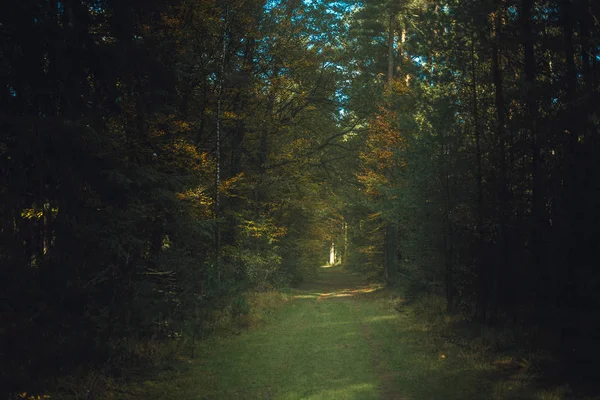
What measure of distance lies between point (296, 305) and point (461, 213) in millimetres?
9175

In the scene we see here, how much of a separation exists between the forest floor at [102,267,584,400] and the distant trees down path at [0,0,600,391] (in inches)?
49.9

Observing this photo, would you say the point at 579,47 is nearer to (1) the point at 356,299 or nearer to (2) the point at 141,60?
(2) the point at 141,60

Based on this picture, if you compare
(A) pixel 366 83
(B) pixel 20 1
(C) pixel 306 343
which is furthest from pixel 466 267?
(A) pixel 366 83

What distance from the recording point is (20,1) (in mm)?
7953

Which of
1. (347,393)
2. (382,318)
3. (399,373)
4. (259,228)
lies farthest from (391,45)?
(347,393)

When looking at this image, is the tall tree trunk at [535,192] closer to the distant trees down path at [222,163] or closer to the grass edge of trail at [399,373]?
the distant trees down path at [222,163]

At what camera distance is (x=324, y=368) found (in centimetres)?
880

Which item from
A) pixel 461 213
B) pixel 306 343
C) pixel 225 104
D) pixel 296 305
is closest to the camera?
pixel 306 343

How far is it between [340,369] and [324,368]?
328 mm

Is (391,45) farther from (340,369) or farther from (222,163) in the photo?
(340,369)

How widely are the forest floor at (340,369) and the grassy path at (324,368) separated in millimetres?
17

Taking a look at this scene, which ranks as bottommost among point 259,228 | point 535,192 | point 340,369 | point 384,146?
point 340,369

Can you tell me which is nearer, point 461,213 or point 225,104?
point 461,213

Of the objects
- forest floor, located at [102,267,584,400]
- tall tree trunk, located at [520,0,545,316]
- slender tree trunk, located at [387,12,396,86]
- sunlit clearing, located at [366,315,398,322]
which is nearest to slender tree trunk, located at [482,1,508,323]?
tall tree trunk, located at [520,0,545,316]
